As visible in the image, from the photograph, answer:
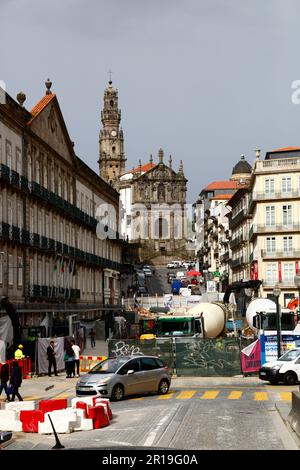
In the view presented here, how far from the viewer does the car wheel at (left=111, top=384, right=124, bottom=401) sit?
2745 centimetres

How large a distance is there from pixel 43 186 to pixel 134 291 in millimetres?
66038

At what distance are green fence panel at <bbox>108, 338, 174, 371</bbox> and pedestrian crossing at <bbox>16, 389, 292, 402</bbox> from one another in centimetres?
638

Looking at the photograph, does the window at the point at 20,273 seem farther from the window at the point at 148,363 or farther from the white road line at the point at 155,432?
the white road line at the point at 155,432

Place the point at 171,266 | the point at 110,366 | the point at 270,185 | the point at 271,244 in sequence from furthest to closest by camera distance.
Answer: the point at 171,266 < the point at 271,244 < the point at 270,185 < the point at 110,366

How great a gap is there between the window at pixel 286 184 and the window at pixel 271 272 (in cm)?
697

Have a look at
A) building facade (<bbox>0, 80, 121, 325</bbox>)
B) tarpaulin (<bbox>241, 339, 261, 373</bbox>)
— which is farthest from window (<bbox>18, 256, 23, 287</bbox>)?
tarpaulin (<bbox>241, 339, 261, 373</bbox>)

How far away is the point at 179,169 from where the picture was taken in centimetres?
19225

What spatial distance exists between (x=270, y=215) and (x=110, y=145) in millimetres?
119301

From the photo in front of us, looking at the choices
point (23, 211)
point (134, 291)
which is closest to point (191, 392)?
point (23, 211)

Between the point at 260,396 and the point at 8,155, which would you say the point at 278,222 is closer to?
the point at 8,155

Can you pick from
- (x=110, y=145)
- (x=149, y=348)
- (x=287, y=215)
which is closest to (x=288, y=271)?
(x=287, y=215)

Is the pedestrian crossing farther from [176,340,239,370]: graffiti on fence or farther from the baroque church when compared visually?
the baroque church

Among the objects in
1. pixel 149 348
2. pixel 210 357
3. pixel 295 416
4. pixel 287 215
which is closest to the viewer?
pixel 295 416

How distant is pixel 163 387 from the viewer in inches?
1187
